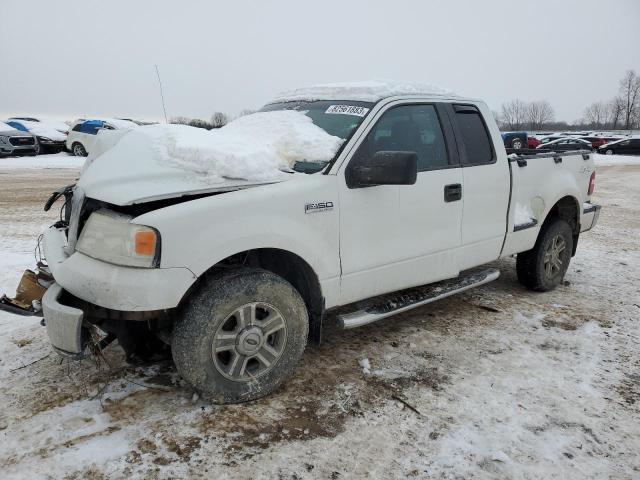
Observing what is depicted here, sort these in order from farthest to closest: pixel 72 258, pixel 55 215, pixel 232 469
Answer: pixel 55 215 → pixel 72 258 → pixel 232 469

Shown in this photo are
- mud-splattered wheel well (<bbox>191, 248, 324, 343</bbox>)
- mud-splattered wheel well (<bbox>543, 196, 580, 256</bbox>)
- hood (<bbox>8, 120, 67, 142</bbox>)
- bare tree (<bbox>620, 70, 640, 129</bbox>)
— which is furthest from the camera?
bare tree (<bbox>620, 70, 640, 129</bbox>)

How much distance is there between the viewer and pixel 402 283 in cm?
366

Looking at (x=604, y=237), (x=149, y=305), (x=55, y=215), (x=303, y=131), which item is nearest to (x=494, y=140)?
(x=303, y=131)

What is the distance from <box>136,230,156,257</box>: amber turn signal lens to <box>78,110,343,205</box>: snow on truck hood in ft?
0.63

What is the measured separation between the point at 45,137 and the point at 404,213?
25570 mm

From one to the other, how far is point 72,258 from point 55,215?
678 cm

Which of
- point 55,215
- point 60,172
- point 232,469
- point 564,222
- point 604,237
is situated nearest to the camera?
point 232,469

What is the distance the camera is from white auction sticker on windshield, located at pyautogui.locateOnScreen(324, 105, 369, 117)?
351 centimetres

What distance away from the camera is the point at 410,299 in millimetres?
3811

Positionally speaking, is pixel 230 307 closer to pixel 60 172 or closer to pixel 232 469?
pixel 232 469

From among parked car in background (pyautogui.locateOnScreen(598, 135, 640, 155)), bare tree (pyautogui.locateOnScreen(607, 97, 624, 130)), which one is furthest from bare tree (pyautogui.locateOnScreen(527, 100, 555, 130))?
parked car in background (pyautogui.locateOnScreen(598, 135, 640, 155))

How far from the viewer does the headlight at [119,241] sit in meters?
2.51

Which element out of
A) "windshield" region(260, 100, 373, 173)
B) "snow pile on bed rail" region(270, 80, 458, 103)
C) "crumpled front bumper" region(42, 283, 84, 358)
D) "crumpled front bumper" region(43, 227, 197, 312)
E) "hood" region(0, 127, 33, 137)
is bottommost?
"crumpled front bumper" region(42, 283, 84, 358)

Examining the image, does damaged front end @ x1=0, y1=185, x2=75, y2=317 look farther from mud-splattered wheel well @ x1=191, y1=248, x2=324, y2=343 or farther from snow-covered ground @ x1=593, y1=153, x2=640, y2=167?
snow-covered ground @ x1=593, y1=153, x2=640, y2=167
